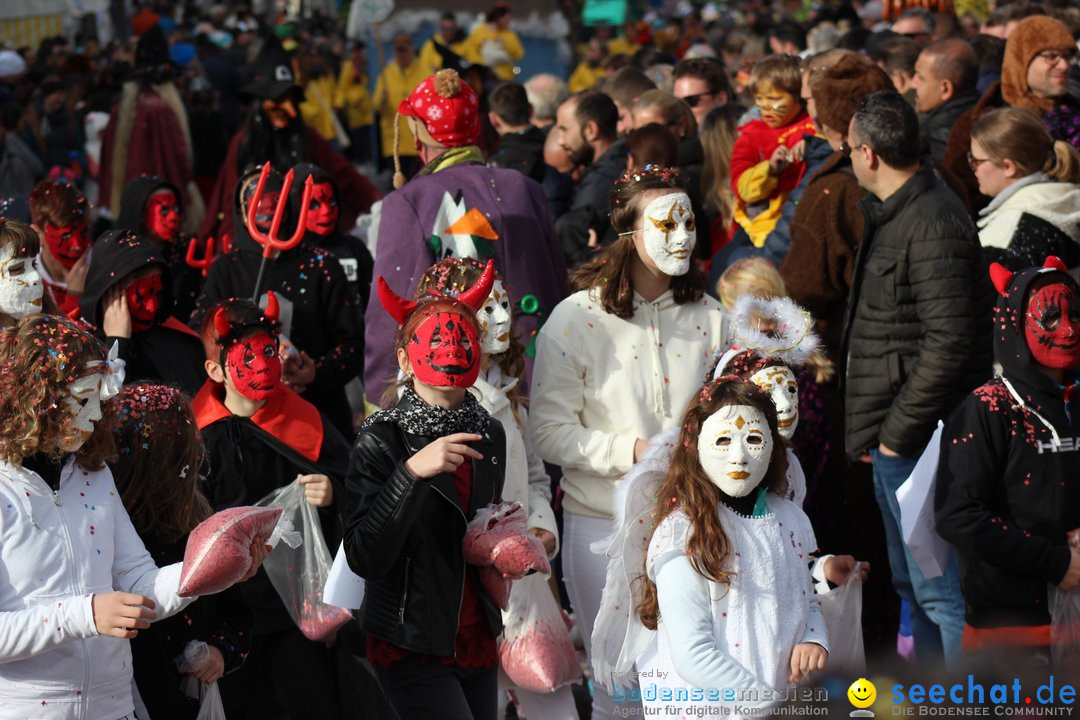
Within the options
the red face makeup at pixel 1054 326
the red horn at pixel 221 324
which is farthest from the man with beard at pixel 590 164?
the red face makeup at pixel 1054 326

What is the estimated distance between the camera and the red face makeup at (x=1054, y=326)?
14.7ft

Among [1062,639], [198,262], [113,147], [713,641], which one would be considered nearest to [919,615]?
[1062,639]

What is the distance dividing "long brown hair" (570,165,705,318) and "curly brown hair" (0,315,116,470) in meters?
1.81

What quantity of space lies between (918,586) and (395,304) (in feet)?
7.48

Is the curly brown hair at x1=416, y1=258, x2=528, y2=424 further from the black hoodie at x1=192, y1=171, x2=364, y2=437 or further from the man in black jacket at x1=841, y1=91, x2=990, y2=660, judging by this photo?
the man in black jacket at x1=841, y1=91, x2=990, y2=660

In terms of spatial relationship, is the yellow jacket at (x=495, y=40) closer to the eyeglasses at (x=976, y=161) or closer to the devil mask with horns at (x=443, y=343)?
the eyeglasses at (x=976, y=161)

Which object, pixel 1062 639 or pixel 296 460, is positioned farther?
pixel 296 460

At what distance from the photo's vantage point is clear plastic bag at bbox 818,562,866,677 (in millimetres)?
3922

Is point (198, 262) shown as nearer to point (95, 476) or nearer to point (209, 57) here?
point (95, 476)

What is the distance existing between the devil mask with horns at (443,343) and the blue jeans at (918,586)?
1.95 meters

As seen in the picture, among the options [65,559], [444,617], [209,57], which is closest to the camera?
[65,559]

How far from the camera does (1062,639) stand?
4414 mm

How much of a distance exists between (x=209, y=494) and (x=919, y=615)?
2609 millimetres

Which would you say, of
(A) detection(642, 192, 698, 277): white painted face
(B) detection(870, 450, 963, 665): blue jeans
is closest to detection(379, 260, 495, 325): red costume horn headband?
(A) detection(642, 192, 698, 277): white painted face
